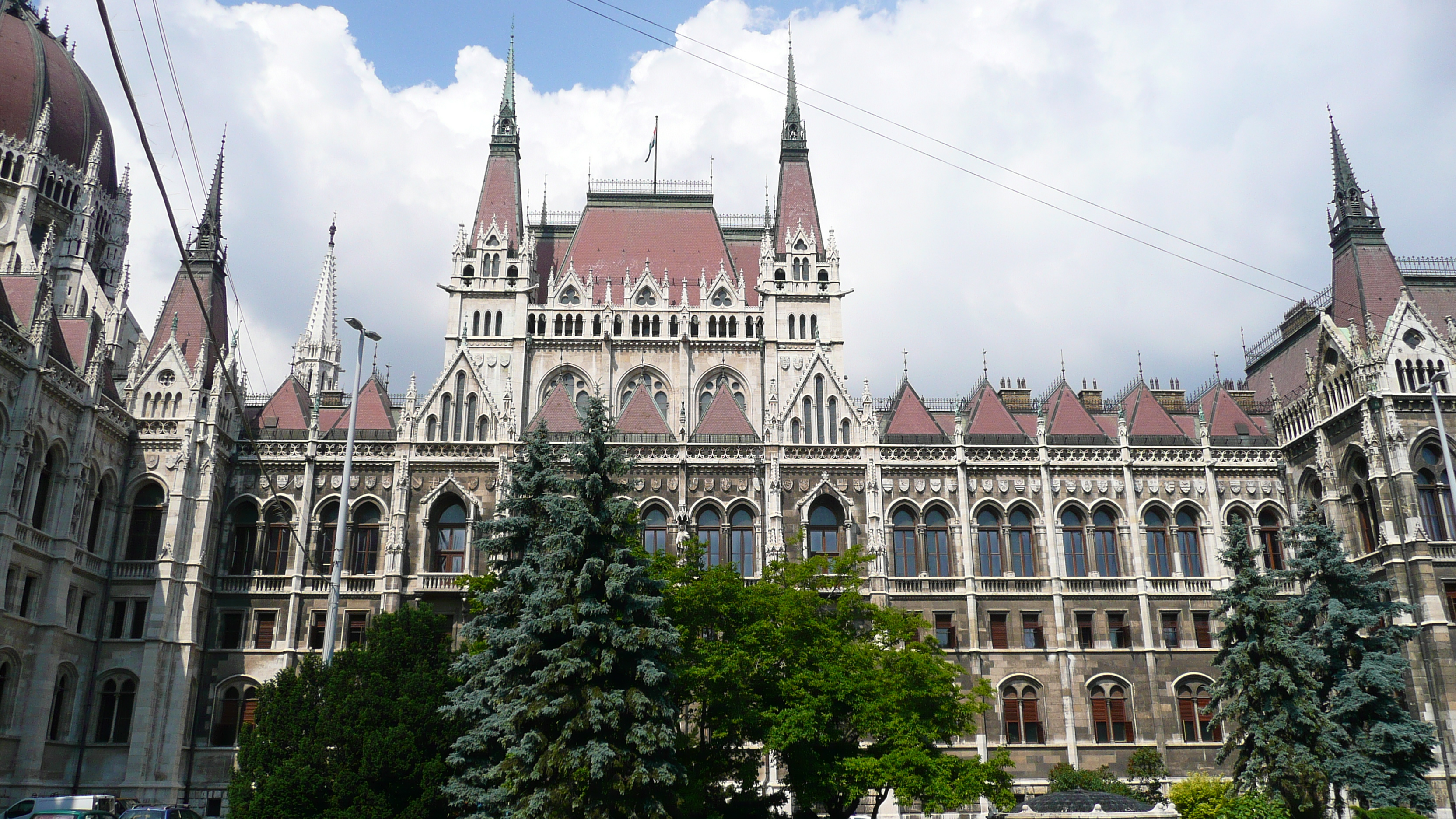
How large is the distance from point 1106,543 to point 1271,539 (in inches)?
266

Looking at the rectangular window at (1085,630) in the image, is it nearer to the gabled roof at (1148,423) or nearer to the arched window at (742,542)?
the gabled roof at (1148,423)

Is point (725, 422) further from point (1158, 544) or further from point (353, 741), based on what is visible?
point (353, 741)

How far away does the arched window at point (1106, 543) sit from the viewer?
4162 centimetres

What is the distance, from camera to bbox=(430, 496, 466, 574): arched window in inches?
1580

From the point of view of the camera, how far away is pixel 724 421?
42.6 m

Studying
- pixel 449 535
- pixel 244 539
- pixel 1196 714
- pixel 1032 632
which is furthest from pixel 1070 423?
pixel 244 539

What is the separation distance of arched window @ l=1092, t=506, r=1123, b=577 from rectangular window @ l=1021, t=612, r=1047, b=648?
3265 mm

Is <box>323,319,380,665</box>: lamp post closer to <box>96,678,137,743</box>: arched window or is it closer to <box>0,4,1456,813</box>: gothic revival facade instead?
<box>0,4,1456,813</box>: gothic revival facade

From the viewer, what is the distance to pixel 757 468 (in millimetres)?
41062

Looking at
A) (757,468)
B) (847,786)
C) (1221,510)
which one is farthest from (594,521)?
(1221,510)

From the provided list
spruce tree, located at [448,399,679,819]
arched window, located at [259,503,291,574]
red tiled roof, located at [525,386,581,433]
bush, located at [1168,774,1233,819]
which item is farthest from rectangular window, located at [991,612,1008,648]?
arched window, located at [259,503,291,574]

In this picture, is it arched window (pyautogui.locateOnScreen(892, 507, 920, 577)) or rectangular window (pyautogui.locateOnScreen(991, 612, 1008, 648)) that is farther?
arched window (pyautogui.locateOnScreen(892, 507, 920, 577))

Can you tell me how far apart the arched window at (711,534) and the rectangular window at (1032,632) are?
37.8 feet

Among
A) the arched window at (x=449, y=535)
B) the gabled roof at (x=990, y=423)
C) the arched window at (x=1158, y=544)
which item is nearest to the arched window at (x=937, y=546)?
the gabled roof at (x=990, y=423)
